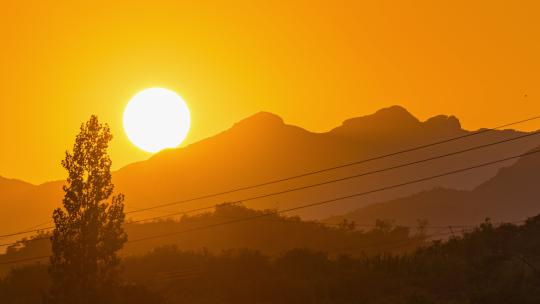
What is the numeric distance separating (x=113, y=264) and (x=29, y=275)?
1344 inches

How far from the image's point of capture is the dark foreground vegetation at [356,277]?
176 ft

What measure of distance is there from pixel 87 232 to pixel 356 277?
24.8 meters

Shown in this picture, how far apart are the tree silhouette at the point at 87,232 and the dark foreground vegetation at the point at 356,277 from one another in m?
2.44

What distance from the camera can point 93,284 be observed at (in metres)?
43.8

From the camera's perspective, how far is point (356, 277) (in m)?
62.4

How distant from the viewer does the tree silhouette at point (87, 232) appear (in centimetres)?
4359

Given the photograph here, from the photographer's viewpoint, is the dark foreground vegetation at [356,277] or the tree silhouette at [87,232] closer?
the tree silhouette at [87,232]

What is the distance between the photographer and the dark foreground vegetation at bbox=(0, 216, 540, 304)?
53750mm

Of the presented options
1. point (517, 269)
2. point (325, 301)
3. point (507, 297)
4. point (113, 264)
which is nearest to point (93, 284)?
point (113, 264)

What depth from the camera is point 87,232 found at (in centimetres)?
4478

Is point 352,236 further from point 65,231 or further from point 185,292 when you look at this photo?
point 65,231

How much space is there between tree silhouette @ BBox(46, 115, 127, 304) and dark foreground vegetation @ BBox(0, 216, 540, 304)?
96.0 inches

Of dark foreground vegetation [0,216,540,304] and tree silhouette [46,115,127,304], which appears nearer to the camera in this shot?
tree silhouette [46,115,127,304]

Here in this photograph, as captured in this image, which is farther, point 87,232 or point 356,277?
point 356,277
